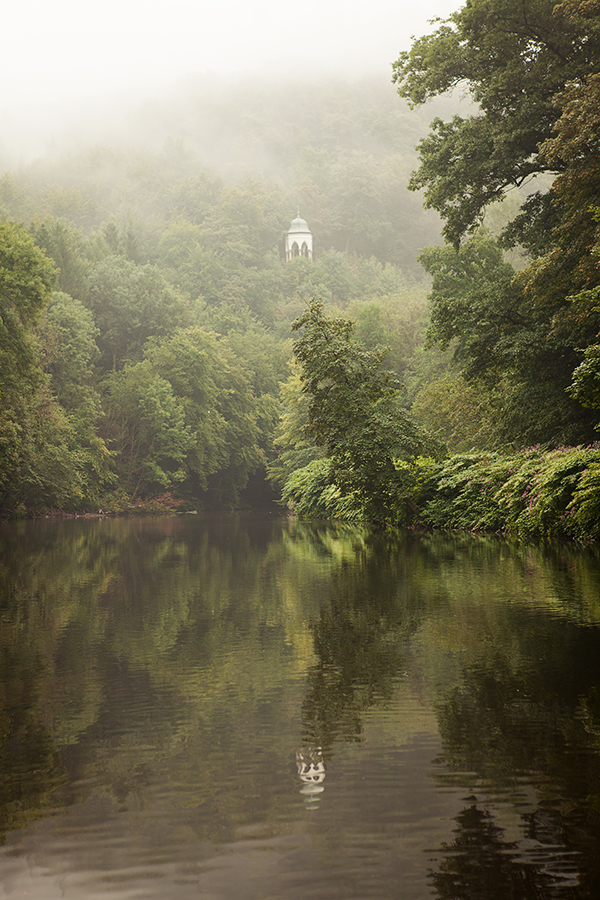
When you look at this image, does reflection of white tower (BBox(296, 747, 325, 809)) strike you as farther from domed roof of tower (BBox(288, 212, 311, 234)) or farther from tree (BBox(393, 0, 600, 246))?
domed roof of tower (BBox(288, 212, 311, 234))

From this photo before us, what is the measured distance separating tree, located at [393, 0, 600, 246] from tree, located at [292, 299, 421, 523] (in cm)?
466

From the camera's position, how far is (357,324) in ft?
149

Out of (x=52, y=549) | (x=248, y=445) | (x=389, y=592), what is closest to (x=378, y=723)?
(x=389, y=592)

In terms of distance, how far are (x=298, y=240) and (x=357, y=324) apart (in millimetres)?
61024

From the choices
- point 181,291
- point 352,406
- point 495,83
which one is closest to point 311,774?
point 352,406

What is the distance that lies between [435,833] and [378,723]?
1.18m

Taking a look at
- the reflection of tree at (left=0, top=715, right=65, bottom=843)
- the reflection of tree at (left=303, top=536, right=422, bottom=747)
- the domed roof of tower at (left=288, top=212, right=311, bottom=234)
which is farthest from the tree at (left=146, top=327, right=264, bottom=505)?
the domed roof of tower at (left=288, top=212, right=311, bottom=234)

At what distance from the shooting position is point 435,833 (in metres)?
2.53

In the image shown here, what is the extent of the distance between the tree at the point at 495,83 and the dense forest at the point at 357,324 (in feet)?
0.22

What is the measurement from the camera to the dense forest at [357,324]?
59.4 feet

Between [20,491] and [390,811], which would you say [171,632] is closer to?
[390,811]

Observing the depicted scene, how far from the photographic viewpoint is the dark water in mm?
2320

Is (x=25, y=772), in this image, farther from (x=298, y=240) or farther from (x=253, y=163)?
(x=253, y=163)

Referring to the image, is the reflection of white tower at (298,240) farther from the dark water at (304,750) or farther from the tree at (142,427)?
the dark water at (304,750)
